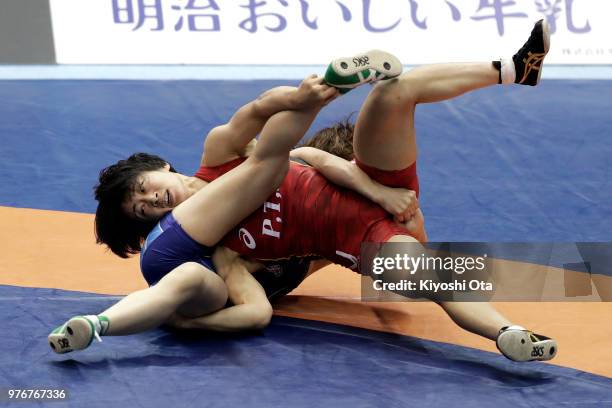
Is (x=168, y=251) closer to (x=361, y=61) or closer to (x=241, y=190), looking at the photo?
(x=241, y=190)

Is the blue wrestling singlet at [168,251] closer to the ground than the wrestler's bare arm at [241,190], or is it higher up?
closer to the ground

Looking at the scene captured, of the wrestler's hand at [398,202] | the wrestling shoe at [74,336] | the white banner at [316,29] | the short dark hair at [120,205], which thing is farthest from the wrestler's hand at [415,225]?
the white banner at [316,29]

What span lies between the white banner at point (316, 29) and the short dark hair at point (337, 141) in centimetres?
246

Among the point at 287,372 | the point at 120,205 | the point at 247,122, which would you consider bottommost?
the point at 287,372

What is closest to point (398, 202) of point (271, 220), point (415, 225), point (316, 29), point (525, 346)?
point (415, 225)

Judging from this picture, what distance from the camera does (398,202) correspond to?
3.72 metres

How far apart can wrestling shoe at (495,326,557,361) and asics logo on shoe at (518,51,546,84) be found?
0.96 meters

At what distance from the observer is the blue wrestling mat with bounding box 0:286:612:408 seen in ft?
10.4

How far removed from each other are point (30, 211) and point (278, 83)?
5.99 ft

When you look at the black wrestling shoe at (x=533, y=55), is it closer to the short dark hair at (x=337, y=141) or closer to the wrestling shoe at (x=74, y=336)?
the short dark hair at (x=337, y=141)

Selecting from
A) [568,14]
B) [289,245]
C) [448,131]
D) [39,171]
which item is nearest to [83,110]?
[39,171]

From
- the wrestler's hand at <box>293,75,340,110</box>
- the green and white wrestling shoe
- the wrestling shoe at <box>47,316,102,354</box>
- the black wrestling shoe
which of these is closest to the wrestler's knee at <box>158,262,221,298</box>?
the wrestling shoe at <box>47,316,102,354</box>

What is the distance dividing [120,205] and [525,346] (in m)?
1.56

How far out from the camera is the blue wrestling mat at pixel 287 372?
3162mm
